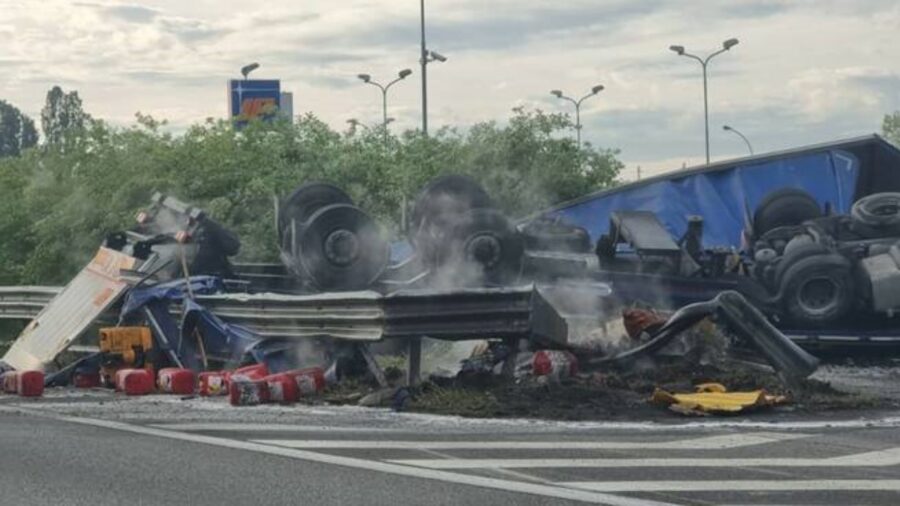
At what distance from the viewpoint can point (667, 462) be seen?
29.1 ft

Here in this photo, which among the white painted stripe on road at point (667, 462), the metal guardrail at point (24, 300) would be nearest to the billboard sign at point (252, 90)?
the metal guardrail at point (24, 300)

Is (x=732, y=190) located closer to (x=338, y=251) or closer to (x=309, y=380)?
(x=338, y=251)

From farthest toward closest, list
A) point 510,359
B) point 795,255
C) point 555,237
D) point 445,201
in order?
point 555,237, point 445,201, point 795,255, point 510,359

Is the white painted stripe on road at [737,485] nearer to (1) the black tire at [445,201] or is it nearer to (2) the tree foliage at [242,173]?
(1) the black tire at [445,201]

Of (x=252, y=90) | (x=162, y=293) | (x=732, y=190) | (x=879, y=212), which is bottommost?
(x=162, y=293)

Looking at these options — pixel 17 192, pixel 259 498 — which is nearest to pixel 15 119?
pixel 17 192

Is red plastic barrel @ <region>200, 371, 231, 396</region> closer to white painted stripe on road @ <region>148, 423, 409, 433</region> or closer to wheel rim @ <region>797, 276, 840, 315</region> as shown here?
white painted stripe on road @ <region>148, 423, 409, 433</region>

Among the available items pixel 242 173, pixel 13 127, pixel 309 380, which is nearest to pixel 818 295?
pixel 309 380

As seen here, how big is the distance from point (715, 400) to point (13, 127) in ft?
465

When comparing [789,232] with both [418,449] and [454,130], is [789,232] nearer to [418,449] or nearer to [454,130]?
[418,449]

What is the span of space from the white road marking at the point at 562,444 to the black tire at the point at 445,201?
6.18m

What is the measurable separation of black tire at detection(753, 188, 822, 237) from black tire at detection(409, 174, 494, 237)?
4.02m

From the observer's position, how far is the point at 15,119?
145 m

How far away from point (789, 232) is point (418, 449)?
8.57m
